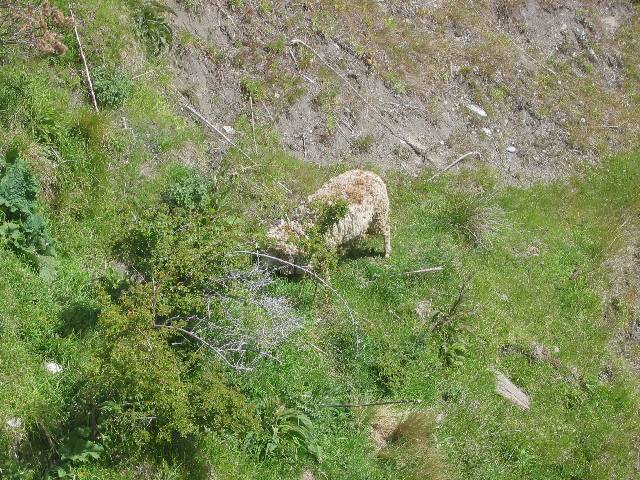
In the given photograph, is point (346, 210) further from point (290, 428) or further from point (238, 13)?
point (238, 13)

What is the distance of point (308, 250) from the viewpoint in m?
9.31

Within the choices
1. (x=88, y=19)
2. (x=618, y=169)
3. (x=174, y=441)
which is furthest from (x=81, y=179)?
(x=618, y=169)

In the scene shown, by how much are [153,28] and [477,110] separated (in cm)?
693

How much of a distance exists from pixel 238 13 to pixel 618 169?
27.7ft

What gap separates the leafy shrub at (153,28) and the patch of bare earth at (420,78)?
38 centimetres

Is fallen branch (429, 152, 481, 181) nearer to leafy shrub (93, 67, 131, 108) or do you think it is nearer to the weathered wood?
the weathered wood

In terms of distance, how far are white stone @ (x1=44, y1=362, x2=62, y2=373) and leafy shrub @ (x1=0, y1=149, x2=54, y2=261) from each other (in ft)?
4.32

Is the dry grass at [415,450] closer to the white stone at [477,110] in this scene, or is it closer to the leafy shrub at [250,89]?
the leafy shrub at [250,89]

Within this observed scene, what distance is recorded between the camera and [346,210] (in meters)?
9.57

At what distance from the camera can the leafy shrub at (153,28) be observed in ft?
36.8

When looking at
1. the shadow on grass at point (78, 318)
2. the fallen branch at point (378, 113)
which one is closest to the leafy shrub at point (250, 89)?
the fallen branch at point (378, 113)

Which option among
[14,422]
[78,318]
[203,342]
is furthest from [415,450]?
[14,422]

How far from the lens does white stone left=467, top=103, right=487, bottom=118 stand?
49.0ft

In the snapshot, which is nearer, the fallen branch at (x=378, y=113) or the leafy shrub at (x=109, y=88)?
the leafy shrub at (x=109, y=88)
